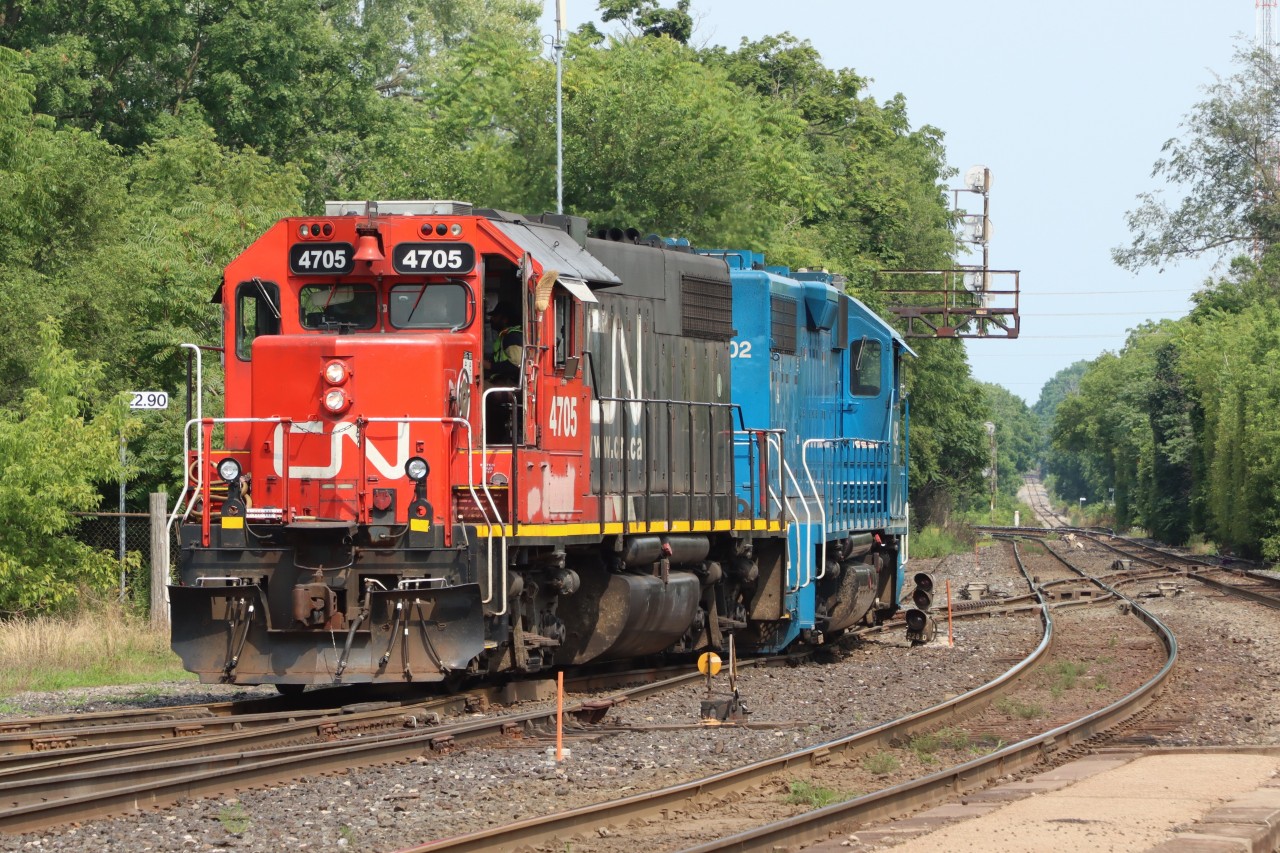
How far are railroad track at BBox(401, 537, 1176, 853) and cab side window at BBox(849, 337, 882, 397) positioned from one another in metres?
6.56

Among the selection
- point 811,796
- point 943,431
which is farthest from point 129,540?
point 943,431

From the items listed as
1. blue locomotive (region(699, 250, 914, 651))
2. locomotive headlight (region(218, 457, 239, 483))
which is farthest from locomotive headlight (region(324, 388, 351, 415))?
blue locomotive (region(699, 250, 914, 651))

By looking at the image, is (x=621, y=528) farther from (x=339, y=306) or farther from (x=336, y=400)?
(x=339, y=306)

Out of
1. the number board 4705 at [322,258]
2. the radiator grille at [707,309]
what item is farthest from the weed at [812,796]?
the radiator grille at [707,309]

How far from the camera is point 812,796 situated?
9031 millimetres

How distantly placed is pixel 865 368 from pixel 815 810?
11.8m

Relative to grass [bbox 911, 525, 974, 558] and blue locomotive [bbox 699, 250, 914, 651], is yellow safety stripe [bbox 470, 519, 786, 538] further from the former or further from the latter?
grass [bbox 911, 525, 974, 558]

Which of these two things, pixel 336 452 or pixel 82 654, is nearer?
pixel 336 452

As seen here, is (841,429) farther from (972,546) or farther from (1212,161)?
(1212,161)

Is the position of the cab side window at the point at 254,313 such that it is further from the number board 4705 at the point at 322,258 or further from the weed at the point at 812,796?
the weed at the point at 812,796

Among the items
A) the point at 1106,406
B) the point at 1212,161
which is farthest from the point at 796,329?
the point at 1106,406

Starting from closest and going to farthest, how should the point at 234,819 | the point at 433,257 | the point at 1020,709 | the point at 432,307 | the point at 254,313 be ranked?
1. the point at 234,819
2. the point at 433,257
3. the point at 432,307
4. the point at 254,313
5. the point at 1020,709

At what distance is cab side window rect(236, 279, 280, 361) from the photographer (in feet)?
40.5

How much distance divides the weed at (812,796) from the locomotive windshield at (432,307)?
4.62 meters
